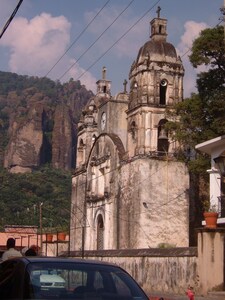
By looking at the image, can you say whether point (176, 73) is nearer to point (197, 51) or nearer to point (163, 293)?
point (197, 51)

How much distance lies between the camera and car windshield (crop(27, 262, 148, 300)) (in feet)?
18.9

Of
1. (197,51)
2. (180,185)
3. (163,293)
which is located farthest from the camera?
(180,185)

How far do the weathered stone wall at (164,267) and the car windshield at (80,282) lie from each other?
479 inches

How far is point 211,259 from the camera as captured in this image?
16969mm

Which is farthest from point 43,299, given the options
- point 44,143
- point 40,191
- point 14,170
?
point 44,143

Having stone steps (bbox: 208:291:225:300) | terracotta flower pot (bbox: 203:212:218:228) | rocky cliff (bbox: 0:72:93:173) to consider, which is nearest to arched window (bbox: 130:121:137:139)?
terracotta flower pot (bbox: 203:212:218:228)

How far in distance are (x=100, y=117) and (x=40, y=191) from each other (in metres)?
47.1

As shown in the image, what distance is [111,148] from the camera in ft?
135

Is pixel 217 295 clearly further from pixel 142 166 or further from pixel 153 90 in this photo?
pixel 153 90

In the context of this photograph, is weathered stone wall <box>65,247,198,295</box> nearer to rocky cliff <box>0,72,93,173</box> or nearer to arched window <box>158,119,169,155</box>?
arched window <box>158,119,169,155</box>

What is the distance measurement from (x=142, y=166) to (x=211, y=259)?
1943cm

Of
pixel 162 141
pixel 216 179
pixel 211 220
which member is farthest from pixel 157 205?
pixel 211 220

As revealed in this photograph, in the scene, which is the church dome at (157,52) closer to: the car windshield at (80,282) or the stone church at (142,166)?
the stone church at (142,166)

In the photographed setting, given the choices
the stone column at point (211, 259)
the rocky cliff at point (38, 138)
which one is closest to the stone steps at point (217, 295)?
the stone column at point (211, 259)
